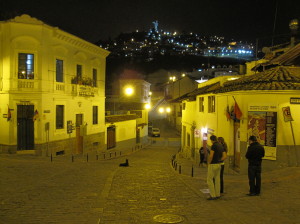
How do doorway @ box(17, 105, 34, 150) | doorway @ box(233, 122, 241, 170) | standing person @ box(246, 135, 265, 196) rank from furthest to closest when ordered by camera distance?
doorway @ box(17, 105, 34, 150), doorway @ box(233, 122, 241, 170), standing person @ box(246, 135, 265, 196)

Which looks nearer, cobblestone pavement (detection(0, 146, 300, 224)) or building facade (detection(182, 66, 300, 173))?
cobblestone pavement (detection(0, 146, 300, 224))

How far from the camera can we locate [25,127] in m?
22.1

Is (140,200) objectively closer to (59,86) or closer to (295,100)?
(295,100)

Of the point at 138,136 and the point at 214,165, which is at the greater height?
the point at 214,165

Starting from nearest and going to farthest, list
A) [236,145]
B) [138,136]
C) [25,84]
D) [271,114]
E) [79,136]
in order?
[271,114]
[236,145]
[25,84]
[79,136]
[138,136]

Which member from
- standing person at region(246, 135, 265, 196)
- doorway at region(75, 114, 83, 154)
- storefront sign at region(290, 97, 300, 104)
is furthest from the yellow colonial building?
standing person at region(246, 135, 265, 196)

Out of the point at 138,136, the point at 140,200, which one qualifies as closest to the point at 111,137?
the point at 138,136

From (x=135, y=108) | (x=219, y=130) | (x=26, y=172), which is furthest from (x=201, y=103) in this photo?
(x=135, y=108)

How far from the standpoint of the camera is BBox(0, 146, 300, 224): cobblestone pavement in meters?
7.59

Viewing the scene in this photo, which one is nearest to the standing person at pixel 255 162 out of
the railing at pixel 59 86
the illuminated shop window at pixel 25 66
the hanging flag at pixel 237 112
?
the hanging flag at pixel 237 112

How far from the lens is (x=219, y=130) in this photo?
716 inches

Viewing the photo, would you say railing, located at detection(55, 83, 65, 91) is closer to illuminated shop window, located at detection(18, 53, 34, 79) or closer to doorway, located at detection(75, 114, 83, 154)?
illuminated shop window, located at detection(18, 53, 34, 79)

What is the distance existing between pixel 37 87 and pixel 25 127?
9.81 feet

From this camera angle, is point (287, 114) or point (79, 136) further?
point (79, 136)
